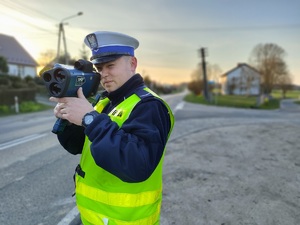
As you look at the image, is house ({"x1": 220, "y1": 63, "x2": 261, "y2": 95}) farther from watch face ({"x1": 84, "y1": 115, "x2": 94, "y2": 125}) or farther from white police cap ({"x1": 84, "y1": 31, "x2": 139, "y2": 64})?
watch face ({"x1": 84, "y1": 115, "x2": 94, "y2": 125})

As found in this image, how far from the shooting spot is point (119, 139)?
4.47 ft

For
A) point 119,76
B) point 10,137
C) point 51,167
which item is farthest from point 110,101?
point 10,137

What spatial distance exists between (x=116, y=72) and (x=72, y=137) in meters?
0.60

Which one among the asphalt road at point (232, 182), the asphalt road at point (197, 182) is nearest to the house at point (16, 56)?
the asphalt road at point (197, 182)

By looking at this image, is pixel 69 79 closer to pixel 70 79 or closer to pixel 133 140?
pixel 70 79

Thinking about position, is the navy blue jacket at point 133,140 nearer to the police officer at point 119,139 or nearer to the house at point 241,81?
the police officer at point 119,139

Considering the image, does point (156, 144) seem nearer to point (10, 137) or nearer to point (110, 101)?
point (110, 101)

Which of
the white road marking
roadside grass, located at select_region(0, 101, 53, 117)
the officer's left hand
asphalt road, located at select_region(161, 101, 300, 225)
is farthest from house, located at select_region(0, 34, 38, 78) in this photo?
the officer's left hand

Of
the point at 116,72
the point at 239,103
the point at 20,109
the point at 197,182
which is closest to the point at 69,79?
the point at 116,72

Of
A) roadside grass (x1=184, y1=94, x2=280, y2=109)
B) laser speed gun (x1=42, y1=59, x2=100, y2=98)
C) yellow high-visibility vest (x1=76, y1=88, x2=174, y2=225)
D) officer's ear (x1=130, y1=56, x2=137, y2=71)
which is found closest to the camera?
laser speed gun (x1=42, y1=59, x2=100, y2=98)

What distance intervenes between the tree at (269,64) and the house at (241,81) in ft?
24.2

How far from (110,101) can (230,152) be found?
5856 mm

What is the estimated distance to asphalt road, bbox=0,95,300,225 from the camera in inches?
142

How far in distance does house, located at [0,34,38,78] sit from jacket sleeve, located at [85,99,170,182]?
169 feet
